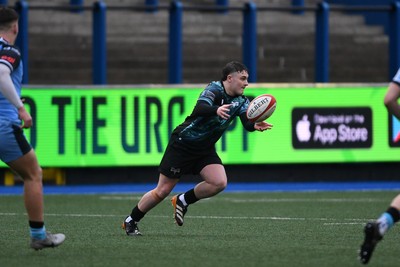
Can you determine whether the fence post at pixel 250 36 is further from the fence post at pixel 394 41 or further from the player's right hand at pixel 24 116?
the player's right hand at pixel 24 116

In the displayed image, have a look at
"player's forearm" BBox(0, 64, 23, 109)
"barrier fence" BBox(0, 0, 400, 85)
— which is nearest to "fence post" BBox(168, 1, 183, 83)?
"barrier fence" BBox(0, 0, 400, 85)

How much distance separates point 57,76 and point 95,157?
4.39 metres

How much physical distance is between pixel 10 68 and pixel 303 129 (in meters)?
10.3

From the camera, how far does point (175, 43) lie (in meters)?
18.6

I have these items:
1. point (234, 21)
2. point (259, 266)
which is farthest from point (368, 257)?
point (234, 21)

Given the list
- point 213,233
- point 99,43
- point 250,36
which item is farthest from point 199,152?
point 250,36

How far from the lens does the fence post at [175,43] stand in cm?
1847

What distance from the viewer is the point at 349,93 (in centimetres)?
1884

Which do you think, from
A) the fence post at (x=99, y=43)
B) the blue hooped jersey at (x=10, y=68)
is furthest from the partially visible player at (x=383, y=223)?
the fence post at (x=99, y=43)

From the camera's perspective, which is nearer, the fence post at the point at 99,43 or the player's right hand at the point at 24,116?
the player's right hand at the point at 24,116

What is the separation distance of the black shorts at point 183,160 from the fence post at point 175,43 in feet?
24.7

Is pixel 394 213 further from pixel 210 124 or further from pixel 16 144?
pixel 210 124

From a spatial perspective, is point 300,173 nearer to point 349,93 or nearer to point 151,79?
point 349,93

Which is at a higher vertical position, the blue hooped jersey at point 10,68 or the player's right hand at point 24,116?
the blue hooped jersey at point 10,68
